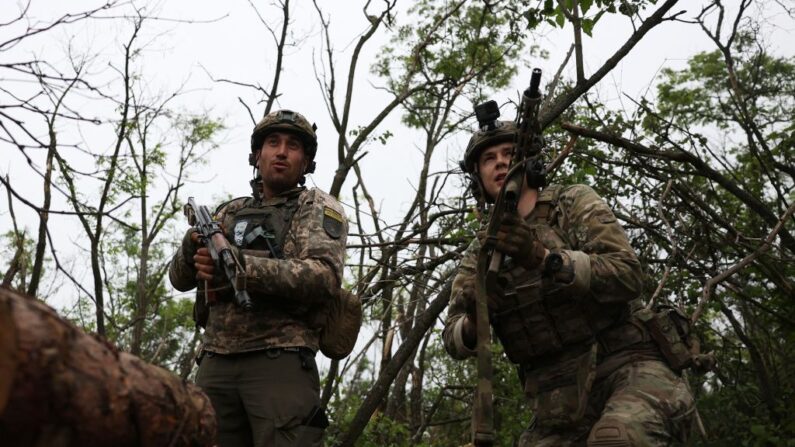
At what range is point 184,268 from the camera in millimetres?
4320

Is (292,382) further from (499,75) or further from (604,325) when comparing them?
(499,75)

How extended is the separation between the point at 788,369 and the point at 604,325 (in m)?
6.71

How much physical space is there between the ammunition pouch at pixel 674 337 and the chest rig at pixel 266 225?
1.69 metres

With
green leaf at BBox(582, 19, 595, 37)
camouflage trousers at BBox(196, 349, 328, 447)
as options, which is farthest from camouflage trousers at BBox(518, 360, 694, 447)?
green leaf at BBox(582, 19, 595, 37)

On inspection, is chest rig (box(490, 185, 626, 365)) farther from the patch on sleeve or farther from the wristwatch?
the patch on sleeve

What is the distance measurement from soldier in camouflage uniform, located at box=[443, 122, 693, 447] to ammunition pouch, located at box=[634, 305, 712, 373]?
3 centimetres

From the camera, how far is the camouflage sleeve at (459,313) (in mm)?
3742

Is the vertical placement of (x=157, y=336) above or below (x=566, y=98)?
above

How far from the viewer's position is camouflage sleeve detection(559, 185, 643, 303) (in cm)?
338

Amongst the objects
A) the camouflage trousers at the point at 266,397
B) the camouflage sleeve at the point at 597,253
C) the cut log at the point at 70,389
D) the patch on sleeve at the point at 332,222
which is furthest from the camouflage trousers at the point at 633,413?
the cut log at the point at 70,389

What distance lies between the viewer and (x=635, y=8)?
616cm

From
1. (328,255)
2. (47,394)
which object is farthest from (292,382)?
(47,394)

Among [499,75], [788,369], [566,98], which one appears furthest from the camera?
[499,75]

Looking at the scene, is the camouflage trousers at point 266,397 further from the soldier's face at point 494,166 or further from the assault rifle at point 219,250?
the soldier's face at point 494,166
